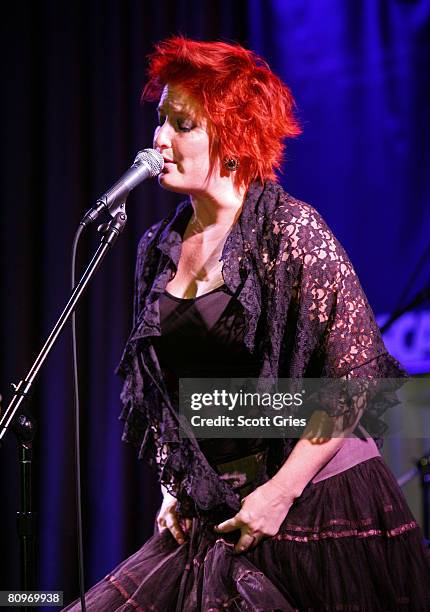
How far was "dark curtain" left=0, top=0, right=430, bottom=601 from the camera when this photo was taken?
2527mm

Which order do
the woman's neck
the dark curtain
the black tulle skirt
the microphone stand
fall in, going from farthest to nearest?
the dark curtain, the woman's neck, the black tulle skirt, the microphone stand

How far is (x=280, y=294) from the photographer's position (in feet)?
5.03

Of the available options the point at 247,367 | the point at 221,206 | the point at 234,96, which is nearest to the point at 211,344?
the point at 247,367

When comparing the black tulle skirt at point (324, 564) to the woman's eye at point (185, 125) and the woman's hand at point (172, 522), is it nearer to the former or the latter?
the woman's hand at point (172, 522)

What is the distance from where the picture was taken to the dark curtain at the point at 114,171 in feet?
8.29

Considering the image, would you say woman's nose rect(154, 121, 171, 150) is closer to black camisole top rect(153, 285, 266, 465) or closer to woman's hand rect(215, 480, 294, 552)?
black camisole top rect(153, 285, 266, 465)

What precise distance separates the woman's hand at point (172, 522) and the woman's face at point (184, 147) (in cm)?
68

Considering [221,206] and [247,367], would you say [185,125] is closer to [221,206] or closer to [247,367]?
[221,206]

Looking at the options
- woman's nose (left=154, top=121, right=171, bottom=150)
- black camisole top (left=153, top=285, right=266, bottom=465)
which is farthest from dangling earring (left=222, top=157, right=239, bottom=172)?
black camisole top (left=153, top=285, right=266, bottom=465)

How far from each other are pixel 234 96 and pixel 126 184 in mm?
417

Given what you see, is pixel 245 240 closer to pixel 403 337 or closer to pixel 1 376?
pixel 403 337

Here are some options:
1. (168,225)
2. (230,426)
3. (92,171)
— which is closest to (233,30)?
(92,171)

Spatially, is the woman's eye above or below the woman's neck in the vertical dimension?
above

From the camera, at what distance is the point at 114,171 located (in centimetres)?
275
